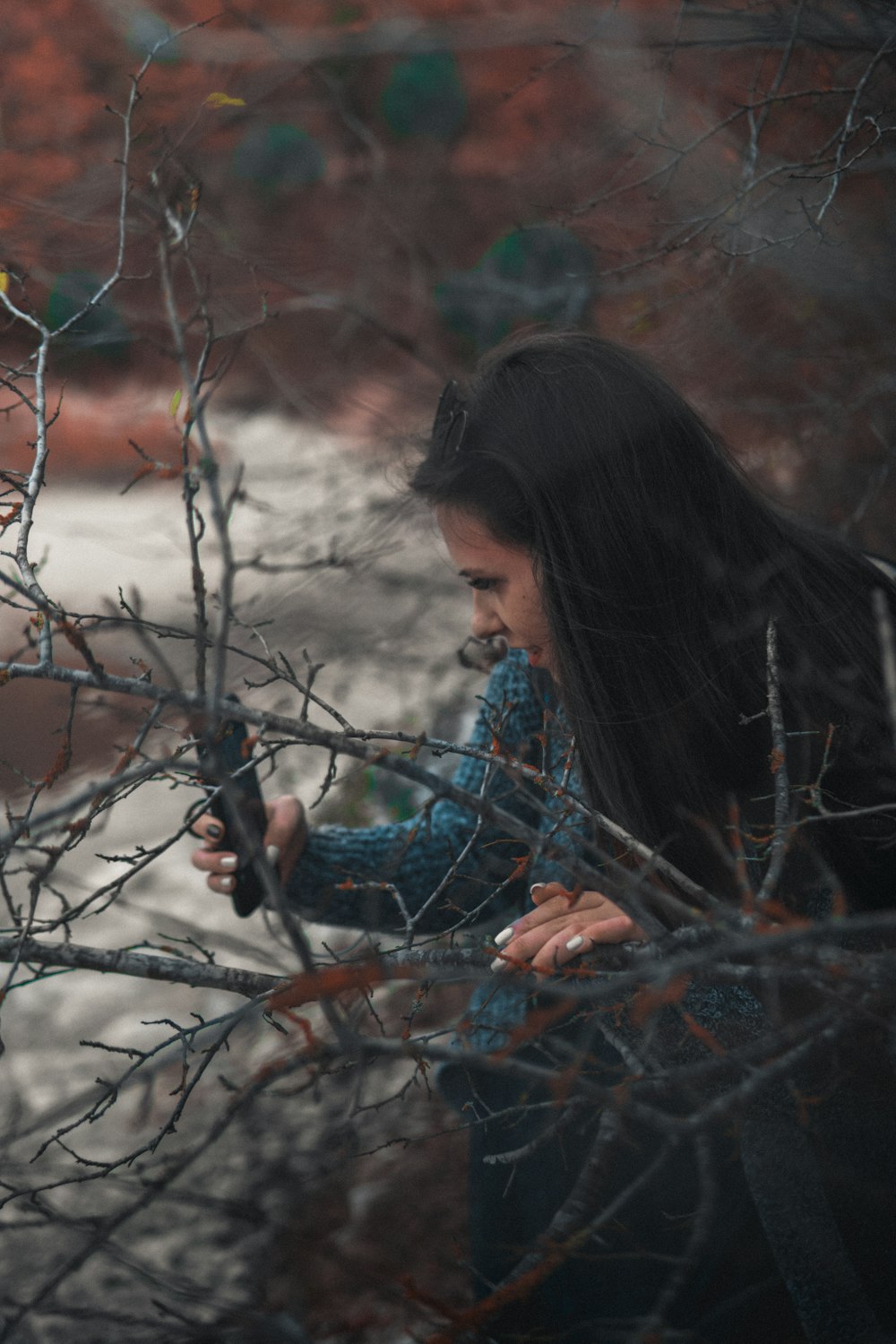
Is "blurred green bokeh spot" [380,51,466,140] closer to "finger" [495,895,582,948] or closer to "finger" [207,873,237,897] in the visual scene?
"finger" [207,873,237,897]

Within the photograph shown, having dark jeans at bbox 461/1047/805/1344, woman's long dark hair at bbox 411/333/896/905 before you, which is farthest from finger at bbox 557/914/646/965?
dark jeans at bbox 461/1047/805/1344

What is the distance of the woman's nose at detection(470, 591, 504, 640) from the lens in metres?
1.52

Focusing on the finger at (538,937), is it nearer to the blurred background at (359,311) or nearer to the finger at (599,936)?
the finger at (599,936)

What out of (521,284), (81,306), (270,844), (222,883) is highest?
(521,284)

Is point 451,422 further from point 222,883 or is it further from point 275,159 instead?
point 275,159

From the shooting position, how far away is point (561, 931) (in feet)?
3.90

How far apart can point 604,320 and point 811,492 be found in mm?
1076

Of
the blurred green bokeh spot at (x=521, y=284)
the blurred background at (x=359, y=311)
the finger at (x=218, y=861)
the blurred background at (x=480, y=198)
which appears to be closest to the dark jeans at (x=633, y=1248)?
the blurred background at (x=359, y=311)

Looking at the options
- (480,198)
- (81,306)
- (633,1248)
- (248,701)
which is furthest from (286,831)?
(480,198)

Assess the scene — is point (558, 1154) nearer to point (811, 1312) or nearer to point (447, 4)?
point (811, 1312)

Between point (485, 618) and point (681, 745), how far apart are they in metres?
0.33

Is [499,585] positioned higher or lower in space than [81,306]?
lower

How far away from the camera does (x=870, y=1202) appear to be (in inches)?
52.5

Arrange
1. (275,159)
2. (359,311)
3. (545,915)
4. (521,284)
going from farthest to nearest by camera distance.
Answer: (275,159) < (521,284) < (359,311) < (545,915)
